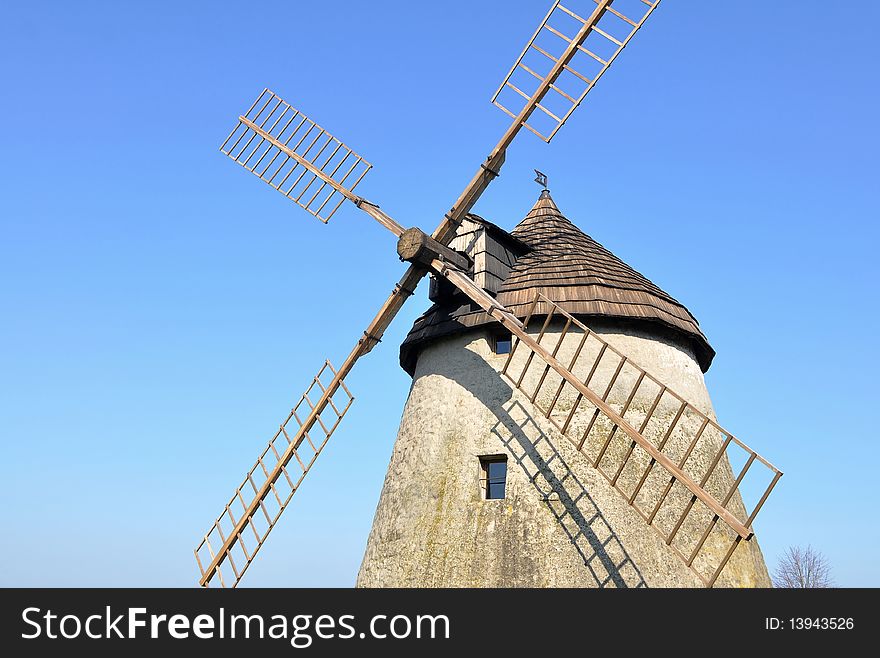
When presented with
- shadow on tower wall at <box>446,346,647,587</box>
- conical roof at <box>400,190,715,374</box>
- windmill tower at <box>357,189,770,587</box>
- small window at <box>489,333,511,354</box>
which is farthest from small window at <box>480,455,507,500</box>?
conical roof at <box>400,190,715,374</box>

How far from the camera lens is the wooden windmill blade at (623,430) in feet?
25.9

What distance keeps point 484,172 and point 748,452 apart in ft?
16.3

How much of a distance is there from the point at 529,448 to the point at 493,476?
54 centimetres

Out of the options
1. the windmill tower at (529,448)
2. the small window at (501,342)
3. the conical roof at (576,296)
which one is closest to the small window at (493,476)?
the windmill tower at (529,448)

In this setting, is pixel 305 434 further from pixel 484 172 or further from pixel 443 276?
pixel 484 172

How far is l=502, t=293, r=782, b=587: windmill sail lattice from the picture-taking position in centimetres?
803

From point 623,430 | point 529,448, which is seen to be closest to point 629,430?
point 623,430

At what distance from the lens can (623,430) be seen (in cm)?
785

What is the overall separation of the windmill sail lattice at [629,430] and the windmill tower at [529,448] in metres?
0.03

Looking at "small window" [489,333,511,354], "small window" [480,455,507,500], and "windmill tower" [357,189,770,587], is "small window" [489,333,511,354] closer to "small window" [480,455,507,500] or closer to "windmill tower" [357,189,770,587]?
"windmill tower" [357,189,770,587]

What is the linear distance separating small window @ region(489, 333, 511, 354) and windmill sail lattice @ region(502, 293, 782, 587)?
35cm

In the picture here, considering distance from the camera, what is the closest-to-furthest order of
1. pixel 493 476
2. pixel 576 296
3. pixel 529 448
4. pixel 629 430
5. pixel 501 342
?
pixel 629 430 → pixel 529 448 → pixel 493 476 → pixel 576 296 → pixel 501 342

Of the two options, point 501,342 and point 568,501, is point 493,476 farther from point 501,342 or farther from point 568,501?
point 501,342
